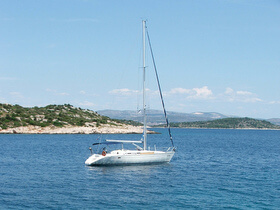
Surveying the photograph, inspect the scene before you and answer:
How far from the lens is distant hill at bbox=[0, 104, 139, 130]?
4875 inches

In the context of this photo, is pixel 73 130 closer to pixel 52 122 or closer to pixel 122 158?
pixel 52 122

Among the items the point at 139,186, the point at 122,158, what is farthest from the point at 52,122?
the point at 139,186

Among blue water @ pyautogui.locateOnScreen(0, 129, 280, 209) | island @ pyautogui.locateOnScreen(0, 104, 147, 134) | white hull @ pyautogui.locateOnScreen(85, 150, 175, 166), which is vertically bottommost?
blue water @ pyautogui.locateOnScreen(0, 129, 280, 209)

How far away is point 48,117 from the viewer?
134 meters

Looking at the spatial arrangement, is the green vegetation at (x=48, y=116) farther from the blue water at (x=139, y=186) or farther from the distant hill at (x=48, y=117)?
the blue water at (x=139, y=186)

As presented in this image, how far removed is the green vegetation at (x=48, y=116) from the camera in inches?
4875

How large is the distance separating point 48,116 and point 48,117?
1839mm

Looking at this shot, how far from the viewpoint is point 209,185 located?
33.1 meters

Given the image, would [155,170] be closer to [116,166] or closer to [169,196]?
[116,166]

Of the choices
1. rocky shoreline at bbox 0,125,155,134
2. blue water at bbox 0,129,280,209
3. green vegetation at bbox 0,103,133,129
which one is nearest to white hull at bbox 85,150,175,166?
blue water at bbox 0,129,280,209

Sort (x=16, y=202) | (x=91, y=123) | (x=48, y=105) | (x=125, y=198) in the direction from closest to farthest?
(x=16, y=202)
(x=125, y=198)
(x=91, y=123)
(x=48, y=105)

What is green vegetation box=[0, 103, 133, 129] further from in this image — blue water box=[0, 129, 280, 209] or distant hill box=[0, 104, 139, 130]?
blue water box=[0, 129, 280, 209]

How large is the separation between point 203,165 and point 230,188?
15.1 meters

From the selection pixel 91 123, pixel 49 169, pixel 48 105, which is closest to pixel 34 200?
pixel 49 169
